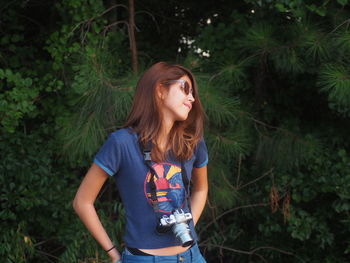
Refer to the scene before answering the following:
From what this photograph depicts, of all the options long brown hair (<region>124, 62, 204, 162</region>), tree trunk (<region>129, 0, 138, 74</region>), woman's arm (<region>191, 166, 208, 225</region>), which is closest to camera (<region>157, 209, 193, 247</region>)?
long brown hair (<region>124, 62, 204, 162</region>)

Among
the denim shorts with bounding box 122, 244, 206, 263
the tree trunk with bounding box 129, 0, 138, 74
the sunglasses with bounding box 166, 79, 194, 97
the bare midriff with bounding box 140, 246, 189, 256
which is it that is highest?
the tree trunk with bounding box 129, 0, 138, 74

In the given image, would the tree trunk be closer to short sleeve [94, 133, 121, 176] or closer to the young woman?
the young woman

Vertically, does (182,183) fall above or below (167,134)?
below

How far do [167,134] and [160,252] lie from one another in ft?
1.28

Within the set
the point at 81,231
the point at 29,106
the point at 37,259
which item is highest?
the point at 29,106

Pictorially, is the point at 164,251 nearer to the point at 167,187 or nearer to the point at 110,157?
the point at 167,187

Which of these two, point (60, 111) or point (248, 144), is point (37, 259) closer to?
point (60, 111)

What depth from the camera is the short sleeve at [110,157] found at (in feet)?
5.48

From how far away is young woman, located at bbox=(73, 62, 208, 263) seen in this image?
1.67 m

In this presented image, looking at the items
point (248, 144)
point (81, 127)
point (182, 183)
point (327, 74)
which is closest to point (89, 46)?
point (81, 127)

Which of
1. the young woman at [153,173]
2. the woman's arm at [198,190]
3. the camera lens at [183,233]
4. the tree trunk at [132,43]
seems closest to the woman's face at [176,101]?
the young woman at [153,173]

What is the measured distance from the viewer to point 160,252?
1.67 m

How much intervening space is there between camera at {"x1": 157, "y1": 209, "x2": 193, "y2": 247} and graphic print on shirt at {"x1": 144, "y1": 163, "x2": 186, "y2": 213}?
46mm

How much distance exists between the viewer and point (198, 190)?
2014mm
